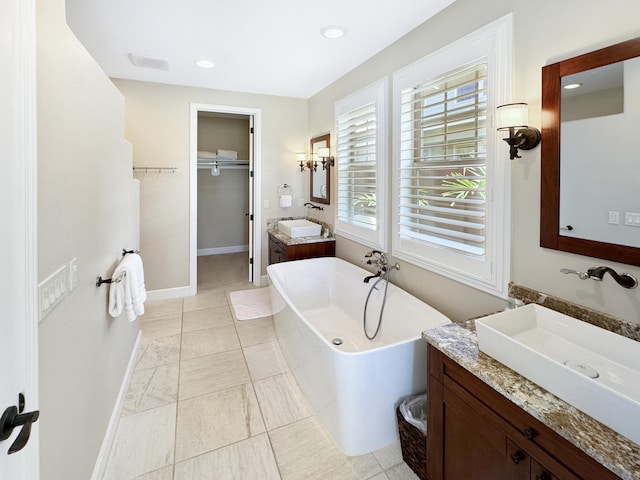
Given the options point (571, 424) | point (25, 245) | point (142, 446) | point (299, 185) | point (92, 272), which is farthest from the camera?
point (299, 185)

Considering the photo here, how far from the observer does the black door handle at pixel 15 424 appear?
2.27 feet

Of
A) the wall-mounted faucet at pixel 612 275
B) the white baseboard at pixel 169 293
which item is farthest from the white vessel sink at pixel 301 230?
the wall-mounted faucet at pixel 612 275

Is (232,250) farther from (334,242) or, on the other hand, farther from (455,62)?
(455,62)

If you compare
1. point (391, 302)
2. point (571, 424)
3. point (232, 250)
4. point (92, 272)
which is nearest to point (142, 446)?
point (92, 272)

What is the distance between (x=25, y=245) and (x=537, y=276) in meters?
2.10

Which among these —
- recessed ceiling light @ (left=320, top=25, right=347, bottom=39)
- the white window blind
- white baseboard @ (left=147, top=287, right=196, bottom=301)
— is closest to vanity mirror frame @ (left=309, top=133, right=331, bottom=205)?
the white window blind

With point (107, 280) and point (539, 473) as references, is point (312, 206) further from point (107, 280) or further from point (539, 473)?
point (539, 473)

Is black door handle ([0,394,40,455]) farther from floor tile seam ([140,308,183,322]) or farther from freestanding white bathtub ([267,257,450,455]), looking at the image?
floor tile seam ([140,308,183,322])

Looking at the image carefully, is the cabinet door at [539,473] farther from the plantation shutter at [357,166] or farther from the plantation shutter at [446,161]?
the plantation shutter at [357,166]

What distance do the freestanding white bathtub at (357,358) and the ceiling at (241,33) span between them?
6.79ft

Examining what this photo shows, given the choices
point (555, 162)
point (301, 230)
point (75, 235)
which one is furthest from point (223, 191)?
point (555, 162)

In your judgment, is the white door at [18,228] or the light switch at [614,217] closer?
the white door at [18,228]

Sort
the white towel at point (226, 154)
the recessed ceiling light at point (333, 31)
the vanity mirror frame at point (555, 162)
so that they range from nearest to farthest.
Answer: the vanity mirror frame at point (555, 162)
the recessed ceiling light at point (333, 31)
the white towel at point (226, 154)

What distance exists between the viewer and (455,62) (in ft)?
7.02
